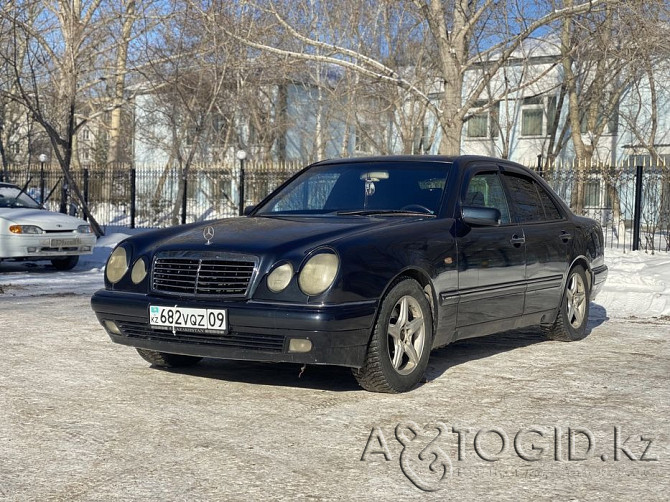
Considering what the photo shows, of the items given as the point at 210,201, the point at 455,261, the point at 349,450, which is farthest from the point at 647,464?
the point at 210,201

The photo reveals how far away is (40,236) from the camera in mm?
14406

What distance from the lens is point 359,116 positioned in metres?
35.8

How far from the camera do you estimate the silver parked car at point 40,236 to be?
46.8 feet

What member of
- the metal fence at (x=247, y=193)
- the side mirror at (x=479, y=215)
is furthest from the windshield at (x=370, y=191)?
the metal fence at (x=247, y=193)

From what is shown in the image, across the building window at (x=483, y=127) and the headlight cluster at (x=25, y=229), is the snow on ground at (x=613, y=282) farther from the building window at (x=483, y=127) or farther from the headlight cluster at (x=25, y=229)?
the building window at (x=483, y=127)

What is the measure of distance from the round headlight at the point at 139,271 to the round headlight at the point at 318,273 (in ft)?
3.64

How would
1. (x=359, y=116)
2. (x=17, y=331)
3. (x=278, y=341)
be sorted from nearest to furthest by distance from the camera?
1. (x=278, y=341)
2. (x=17, y=331)
3. (x=359, y=116)

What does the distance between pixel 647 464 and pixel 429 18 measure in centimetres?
1375

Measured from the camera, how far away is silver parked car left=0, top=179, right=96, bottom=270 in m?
14.3

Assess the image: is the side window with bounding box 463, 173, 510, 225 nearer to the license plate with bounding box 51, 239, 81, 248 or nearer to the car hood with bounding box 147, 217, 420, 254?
the car hood with bounding box 147, 217, 420, 254

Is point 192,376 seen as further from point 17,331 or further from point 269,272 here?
point 17,331

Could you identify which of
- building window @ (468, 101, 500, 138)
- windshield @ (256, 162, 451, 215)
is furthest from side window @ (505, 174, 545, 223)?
building window @ (468, 101, 500, 138)

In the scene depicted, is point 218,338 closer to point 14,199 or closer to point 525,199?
point 525,199

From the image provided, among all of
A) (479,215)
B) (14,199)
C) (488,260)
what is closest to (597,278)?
(488,260)
